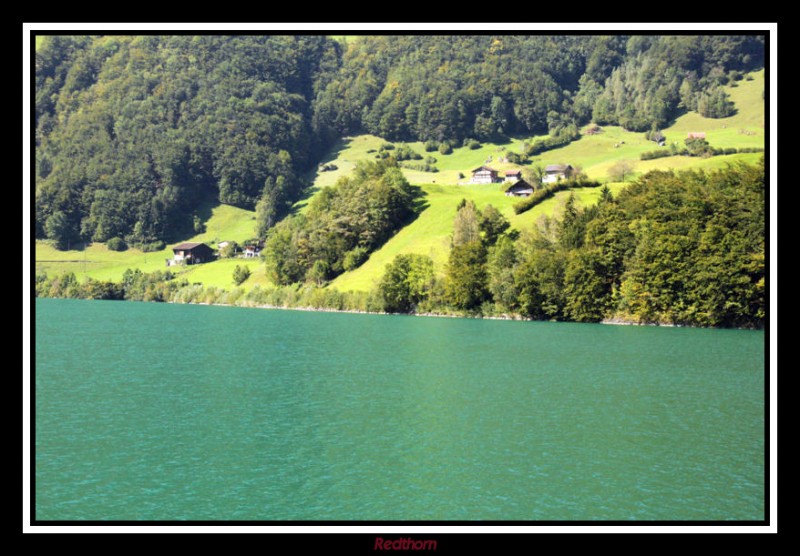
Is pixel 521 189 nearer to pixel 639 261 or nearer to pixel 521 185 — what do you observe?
pixel 521 185

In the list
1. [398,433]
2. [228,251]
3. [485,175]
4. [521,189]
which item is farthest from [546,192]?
[398,433]

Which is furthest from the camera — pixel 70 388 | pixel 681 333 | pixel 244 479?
pixel 681 333

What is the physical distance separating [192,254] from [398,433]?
167 meters

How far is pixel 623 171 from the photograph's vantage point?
151 m

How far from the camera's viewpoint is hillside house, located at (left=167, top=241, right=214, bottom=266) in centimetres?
18825

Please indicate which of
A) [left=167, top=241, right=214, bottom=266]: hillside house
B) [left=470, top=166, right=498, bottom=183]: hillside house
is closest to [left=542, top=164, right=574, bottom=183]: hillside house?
[left=470, top=166, right=498, bottom=183]: hillside house

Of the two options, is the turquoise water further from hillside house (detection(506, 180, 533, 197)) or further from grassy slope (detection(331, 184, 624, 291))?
hillside house (detection(506, 180, 533, 197))

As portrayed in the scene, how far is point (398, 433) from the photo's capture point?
32000 millimetres

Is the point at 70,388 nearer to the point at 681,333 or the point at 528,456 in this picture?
the point at 528,456

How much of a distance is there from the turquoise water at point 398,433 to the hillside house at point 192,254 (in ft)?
426

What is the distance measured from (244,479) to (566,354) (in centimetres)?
3873

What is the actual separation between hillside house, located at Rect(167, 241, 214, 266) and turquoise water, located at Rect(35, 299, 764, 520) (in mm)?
129937
